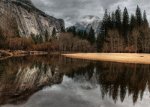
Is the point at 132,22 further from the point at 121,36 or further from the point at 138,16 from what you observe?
the point at 121,36

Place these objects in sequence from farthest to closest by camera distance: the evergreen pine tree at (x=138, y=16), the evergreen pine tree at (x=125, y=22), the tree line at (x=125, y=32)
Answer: the evergreen pine tree at (x=125, y=22), the evergreen pine tree at (x=138, y=16), the tree line at (x=125, y=32)

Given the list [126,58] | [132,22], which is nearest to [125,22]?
[132,22]

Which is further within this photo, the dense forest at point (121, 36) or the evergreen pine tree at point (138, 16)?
the evergreen pine tree at point (138, 16)

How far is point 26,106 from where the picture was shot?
46.9 ft

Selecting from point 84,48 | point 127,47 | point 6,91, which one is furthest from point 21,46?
point 6,91

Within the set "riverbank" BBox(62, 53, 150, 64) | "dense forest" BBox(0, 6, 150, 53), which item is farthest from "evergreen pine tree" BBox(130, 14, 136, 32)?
"riverbank" BBox(62, 53, 150, 64)

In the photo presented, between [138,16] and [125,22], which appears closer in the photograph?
[138,16]

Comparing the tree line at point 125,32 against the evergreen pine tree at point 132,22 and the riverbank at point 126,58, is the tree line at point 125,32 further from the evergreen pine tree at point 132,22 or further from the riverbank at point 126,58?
the riverbank at point 126,58

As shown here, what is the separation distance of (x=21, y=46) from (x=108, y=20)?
62119mm

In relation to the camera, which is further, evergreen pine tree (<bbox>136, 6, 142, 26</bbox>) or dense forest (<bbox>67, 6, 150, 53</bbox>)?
evergreen pine tree (<bbox>136, 6, 142, 26</bbox>)

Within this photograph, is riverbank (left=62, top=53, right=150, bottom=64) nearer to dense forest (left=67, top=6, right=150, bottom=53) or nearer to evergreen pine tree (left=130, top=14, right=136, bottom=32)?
dense forest (left=67, top=6, right=150, bottom=53)

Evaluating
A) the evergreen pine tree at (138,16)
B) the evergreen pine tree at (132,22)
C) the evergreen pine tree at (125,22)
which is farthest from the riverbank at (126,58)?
the evergreen pine tree at (138,16)

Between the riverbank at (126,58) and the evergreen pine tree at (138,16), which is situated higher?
the evergreen pine tree at (138,16)

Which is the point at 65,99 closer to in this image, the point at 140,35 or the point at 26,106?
the point at 26,106
